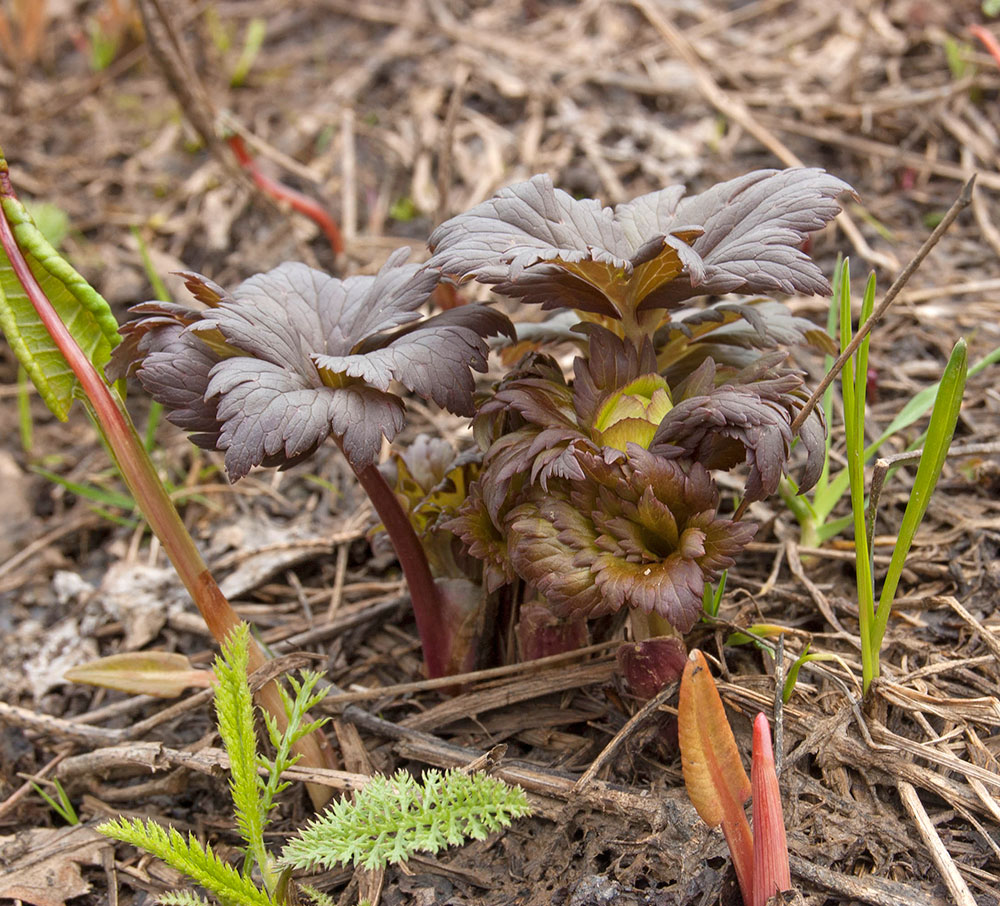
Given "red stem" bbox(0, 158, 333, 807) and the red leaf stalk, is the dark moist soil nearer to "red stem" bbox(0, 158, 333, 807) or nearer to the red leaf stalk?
the red leaf stalk

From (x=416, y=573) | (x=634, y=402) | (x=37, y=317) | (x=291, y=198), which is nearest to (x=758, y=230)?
(x=634, y=402)

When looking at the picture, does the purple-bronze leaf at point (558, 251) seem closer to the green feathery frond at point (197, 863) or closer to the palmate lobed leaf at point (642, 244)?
the palmate lobed leaf at point (642, 244)

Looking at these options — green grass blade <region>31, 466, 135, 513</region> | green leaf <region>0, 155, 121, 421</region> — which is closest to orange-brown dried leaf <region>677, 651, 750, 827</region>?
green leaf <region>0, 155, 121, 421</region>

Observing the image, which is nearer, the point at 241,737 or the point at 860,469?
the point at 241,737

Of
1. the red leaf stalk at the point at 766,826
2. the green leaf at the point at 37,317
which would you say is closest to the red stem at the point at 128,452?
the green leaf at the point at 37,317

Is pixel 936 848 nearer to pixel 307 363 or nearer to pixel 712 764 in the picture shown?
pixel 712 764

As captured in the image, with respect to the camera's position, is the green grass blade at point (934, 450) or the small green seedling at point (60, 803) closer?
the green grass blade at point (934, 450)

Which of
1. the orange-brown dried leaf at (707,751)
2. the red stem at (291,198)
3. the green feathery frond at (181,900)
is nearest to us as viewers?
the orange-brown dried leaf at (707,751)
